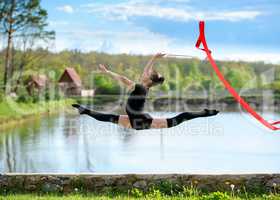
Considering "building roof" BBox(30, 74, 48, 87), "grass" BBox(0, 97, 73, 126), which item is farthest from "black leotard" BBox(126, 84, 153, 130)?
"building roof" BBox(30, 74, 48, 87)

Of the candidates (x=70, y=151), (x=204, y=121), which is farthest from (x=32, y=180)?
(x=204, y=121)

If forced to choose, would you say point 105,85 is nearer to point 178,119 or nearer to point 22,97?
point 22,97

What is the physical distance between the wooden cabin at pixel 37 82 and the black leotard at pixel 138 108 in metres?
26.4

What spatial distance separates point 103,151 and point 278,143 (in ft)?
17.0

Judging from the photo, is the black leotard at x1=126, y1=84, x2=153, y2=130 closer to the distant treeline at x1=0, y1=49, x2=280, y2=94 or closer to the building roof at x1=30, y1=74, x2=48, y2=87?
the distant treeline at x1=0, y1=49, x2=280, y2=94

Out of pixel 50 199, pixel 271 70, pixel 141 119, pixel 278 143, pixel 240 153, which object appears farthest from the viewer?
pixel 271 70

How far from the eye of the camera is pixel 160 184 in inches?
233

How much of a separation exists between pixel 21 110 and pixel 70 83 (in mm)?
17646

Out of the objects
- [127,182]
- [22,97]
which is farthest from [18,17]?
[127,182]

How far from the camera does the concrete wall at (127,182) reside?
5.88 m

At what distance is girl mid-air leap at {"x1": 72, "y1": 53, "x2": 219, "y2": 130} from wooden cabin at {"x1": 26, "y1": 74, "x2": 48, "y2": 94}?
26268mm

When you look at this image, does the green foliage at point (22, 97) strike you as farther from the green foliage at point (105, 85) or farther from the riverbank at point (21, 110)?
the green foliage at point (105, 85)

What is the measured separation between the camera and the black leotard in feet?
16.0

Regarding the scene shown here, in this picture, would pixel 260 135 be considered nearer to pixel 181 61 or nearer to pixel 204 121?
pixel 204 121
